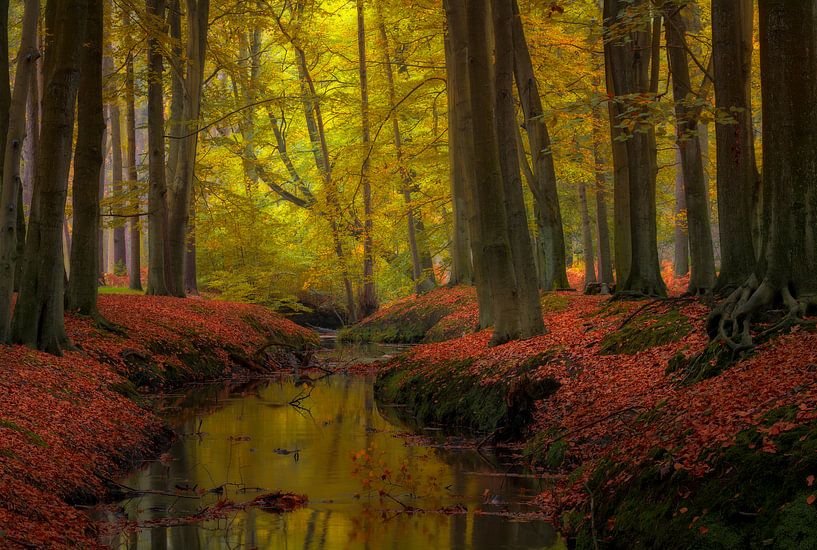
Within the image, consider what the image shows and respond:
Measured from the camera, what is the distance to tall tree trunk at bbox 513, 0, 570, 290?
18438 millimetres

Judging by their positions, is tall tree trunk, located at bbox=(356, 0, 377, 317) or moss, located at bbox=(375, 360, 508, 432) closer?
moss, located at bbox=(375, 360, 508, 432)

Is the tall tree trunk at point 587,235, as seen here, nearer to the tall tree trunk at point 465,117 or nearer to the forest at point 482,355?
the forest at point 482,355

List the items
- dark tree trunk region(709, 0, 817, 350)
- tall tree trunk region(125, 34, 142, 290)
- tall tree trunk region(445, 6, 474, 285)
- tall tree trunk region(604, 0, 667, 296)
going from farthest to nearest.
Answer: tall tree trunk region(125, 34, 142, 290) < tall tree trunk region(445, 6, 474, 285) < tall tree trunk region(604, 0, 667, 296) < dark tree trunk region(709, 0, 817, 350)

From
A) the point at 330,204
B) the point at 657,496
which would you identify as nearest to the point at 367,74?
the point at 330,204

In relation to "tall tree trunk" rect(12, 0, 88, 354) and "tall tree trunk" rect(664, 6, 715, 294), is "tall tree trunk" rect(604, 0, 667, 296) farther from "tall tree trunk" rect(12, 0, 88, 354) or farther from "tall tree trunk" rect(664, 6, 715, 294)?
"tall tree trunk" rect(12, 0, 88, 354)

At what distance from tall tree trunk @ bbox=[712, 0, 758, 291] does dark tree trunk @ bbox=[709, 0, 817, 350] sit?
2.38 m

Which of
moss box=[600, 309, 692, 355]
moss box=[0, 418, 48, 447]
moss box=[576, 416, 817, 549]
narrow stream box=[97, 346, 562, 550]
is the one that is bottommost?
narrow stream box=[97, 346, 562, 550]

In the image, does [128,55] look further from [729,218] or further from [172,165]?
[729,218]

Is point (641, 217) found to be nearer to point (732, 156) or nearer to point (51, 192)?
point (732, 156)

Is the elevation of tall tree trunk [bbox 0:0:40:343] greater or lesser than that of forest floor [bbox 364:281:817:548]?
greater

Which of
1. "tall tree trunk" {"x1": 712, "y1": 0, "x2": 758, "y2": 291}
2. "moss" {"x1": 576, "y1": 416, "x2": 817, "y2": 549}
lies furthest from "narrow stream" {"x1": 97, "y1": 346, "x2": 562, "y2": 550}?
"tall tree trunk" {"x1": 712, "y1": 0, "x2": 758, "y2": 291}

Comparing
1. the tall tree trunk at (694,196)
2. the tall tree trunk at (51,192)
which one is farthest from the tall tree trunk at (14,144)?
the tall tree trunk at (694,196)

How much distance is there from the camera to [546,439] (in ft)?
30.3

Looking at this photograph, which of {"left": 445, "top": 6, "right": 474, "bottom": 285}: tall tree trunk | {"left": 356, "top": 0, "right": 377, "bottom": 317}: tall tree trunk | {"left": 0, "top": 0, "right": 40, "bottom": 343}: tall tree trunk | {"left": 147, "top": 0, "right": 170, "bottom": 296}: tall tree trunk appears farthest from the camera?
{"left": 356, "top": 0, "right": 377, "bottom": 317}: tall tree trunk
